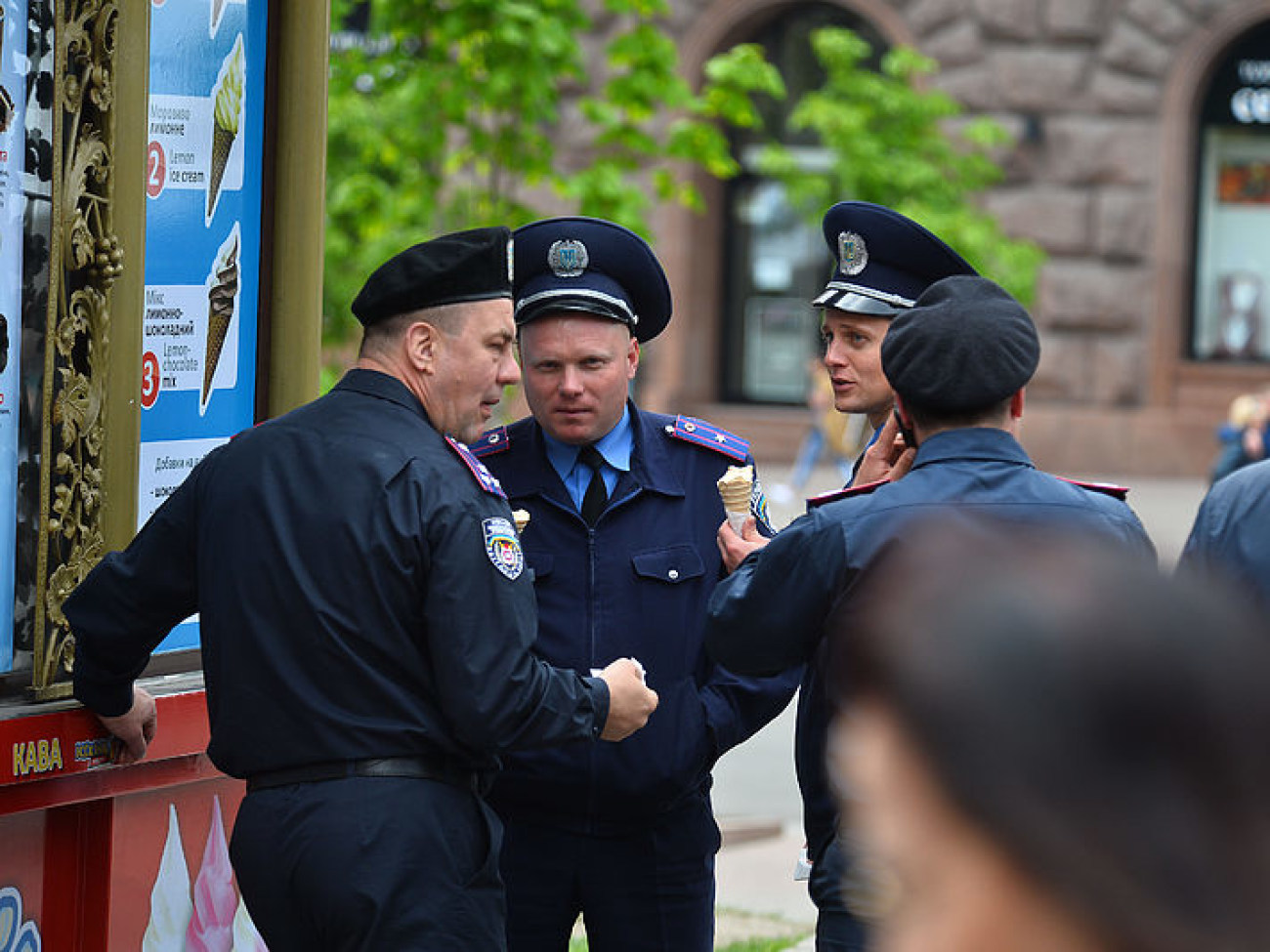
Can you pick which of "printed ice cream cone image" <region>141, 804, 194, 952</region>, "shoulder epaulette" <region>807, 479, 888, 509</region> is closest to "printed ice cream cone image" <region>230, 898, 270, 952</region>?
"printed ice cream cone image" <region>141, 804, 194, 952</region>

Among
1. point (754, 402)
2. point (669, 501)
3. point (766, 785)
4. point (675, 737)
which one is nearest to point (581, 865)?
point (675, 737)

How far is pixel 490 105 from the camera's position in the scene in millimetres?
8367

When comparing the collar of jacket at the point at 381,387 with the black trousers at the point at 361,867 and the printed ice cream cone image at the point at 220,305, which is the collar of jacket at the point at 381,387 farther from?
the printed ice cream cone image at the point at 220,305

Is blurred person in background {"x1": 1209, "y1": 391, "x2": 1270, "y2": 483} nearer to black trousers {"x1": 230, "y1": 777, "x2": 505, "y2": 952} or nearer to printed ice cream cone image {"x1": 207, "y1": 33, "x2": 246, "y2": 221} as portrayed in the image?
printed ice cream cone image {"x1": 207, "y1": 33, "x2": 246, "y2": 221}

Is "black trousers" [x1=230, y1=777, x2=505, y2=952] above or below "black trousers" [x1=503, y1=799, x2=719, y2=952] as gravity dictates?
above

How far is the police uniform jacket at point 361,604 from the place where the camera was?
Answer: 311 centimetres

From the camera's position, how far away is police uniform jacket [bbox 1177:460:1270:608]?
3482mm

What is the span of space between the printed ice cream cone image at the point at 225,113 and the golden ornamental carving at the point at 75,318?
1.70 feet

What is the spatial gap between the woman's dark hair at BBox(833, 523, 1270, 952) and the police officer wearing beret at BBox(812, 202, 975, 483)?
2.89 metres

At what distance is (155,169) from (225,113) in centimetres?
29

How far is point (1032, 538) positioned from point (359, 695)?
2.07 metres

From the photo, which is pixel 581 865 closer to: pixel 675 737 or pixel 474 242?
pixel 675 737

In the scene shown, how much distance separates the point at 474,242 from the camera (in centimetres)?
346

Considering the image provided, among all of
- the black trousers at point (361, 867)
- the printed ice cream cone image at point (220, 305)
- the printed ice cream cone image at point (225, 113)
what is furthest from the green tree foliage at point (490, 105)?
the black trousers at point (361, 867)
